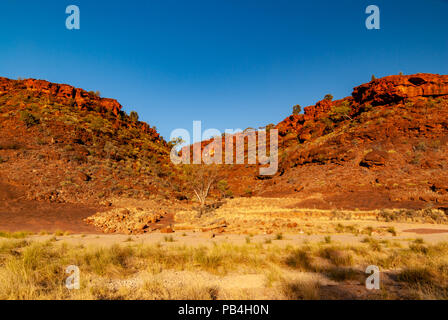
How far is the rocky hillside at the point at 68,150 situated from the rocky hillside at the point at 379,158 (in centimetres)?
1762

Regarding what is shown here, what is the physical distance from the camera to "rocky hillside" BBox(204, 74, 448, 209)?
22.9 metres

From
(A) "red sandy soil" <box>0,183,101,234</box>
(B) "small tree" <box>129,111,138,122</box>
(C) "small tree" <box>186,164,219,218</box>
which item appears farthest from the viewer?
(B) "small tree" <box>129,111,138,122</box>

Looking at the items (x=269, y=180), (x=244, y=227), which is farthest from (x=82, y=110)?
(x=244, y=227)

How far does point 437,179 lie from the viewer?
2295 cm

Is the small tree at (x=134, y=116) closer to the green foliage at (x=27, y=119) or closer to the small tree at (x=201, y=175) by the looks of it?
the green foliage at (x=27, y=119)

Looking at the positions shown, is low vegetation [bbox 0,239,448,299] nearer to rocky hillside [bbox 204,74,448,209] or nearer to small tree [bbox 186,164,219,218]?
rocky hillside [bbox 204,74,448,209]

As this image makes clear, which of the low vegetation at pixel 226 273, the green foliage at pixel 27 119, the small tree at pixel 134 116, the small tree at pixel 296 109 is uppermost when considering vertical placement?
the small tree at pixel 296 109

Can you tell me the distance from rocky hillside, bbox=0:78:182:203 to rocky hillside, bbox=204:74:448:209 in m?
17.6

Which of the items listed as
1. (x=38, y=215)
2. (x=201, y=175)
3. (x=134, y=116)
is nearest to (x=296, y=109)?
(x=134, y=116)

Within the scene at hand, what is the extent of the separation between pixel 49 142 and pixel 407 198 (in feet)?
134

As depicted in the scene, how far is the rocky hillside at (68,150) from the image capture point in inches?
934

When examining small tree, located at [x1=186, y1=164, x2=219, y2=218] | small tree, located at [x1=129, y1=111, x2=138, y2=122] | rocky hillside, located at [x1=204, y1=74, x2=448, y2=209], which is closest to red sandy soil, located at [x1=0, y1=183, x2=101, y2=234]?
small tree, located at [x1=186, y1=164, x2=219, y2=218]

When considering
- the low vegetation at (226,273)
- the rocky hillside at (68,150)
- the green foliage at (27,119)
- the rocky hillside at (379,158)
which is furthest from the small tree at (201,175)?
the green foliage at (27,119)

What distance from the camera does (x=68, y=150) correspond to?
3228cm
